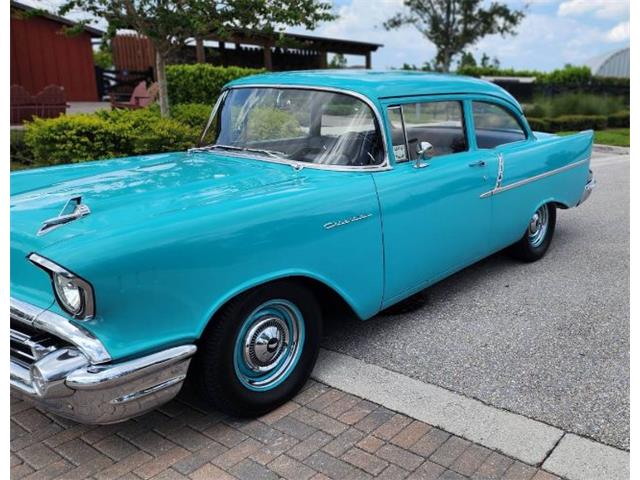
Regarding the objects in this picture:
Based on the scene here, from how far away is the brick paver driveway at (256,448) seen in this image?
96.5 inches

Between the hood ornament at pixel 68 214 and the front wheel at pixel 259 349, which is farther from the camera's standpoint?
the front wheel at pixel 259 349

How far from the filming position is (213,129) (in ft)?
13.5

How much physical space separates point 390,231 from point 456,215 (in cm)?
79

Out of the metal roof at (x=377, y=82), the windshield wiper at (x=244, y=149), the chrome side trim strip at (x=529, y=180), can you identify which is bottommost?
the chrome side trim strip at (x=529, y=180)

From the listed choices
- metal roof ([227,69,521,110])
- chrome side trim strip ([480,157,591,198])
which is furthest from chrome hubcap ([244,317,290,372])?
chrome side trim strip ([480,157,591,198])

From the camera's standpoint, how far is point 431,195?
3.63 meters

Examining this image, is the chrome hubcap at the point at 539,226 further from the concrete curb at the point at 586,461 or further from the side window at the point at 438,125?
the concrete curb at the point at 586,461

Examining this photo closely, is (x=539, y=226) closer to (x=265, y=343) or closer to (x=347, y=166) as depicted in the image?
(x=347, y=166)

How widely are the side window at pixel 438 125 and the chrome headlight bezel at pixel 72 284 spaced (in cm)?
231

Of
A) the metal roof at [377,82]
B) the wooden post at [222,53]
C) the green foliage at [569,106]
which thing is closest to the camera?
the metal roof at [377,82]

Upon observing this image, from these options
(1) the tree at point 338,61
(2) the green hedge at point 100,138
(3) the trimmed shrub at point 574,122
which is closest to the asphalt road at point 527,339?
(2) the green hedge at point 100,138

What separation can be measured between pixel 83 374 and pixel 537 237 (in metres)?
4.42

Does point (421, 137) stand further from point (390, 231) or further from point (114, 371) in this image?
point (114, 371)
